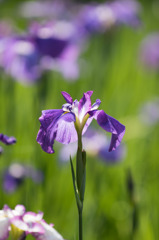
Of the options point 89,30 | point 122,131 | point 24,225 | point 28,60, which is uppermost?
point 89,30

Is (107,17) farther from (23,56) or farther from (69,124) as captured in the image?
(69,124)

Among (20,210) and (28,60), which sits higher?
(28,60)

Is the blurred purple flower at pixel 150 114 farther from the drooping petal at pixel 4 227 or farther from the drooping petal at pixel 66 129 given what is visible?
the drooping petal at pixel 4 227

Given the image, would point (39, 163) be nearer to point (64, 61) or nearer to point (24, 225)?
point (64, 61)

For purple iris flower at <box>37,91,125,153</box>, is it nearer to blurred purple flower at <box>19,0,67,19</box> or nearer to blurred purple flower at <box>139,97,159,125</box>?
blurred purple flower at <box>139,97,159,125</box>

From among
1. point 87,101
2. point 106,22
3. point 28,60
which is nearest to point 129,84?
point 106,22

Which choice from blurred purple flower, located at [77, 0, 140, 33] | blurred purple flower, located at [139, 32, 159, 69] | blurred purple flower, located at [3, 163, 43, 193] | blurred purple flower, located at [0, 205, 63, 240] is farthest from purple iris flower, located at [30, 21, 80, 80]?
blurred purple flower, located at [139, 32, 159, 69]

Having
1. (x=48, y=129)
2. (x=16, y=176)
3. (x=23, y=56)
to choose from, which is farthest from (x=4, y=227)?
(x=23, y=56)

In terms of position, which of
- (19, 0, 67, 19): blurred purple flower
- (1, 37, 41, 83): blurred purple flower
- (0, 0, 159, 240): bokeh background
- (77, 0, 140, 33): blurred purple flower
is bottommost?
(0, 0, 159, 240): bokeh background
